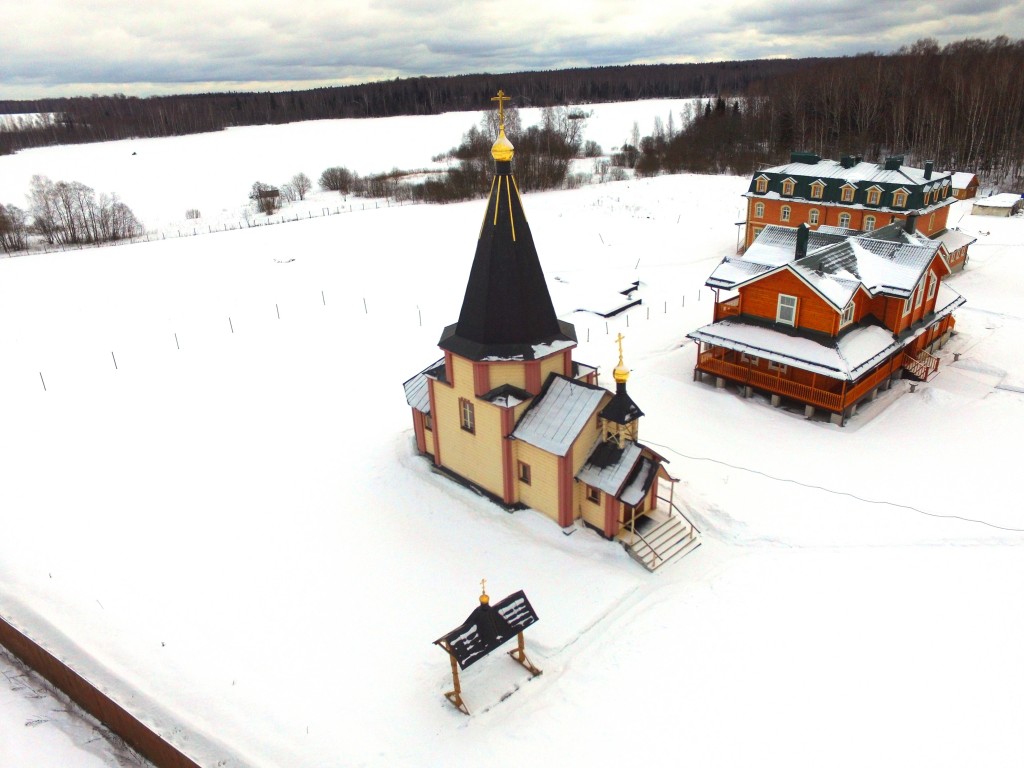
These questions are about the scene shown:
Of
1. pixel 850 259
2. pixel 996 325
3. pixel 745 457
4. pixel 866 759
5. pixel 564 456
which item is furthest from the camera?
pixel 996 325

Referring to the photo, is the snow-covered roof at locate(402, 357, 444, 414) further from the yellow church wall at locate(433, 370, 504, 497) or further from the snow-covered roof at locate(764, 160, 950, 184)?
the snow-covered roof at locate(764, 160, 950, 184)

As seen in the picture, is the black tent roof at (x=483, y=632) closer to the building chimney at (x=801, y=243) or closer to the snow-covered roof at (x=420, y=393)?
the snow-covered roof at (x=420, y=393)

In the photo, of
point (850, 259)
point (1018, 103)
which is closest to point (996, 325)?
point (850, 259)

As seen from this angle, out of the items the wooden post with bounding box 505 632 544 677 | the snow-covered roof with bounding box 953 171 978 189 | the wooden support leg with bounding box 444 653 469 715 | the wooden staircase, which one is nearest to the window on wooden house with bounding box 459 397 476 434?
the wooden staircase

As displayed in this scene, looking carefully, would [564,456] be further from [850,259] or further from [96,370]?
[96,370]

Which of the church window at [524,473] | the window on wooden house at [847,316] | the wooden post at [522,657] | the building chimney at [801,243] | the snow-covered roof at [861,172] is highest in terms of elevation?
the snow-covered roof at [861,172]

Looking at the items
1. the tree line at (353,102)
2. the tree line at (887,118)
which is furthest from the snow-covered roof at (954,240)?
the tree line at (353,102)
